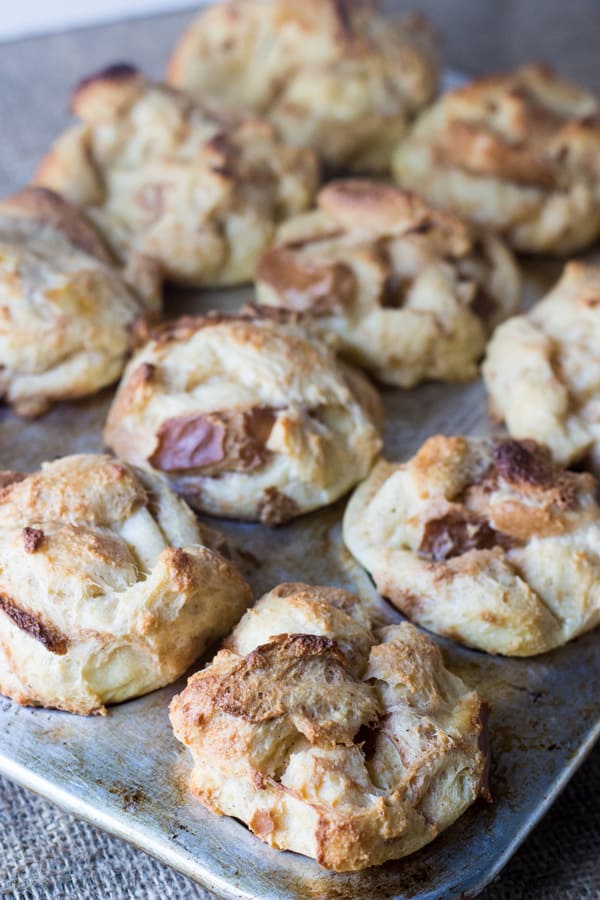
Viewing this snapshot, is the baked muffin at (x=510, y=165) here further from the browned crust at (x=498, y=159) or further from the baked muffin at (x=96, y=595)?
the baked muffin at (x=96, y=595)

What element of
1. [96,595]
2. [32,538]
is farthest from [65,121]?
[96,595]

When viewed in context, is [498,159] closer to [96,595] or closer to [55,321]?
[55,321]

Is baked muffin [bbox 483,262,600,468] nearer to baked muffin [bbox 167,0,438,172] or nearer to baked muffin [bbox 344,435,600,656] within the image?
baked muffin [bbox 344,435,600,656]

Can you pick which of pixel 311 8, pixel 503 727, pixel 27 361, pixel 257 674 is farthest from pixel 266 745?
pixel 311 8

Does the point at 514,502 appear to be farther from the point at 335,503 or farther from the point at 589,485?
the point at 335,503

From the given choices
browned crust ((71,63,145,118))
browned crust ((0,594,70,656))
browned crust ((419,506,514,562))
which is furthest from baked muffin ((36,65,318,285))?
browned crust ((0,594,70,656))

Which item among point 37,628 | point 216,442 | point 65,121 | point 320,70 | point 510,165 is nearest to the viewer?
point 37,628

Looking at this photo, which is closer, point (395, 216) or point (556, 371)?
point (556, 371)
